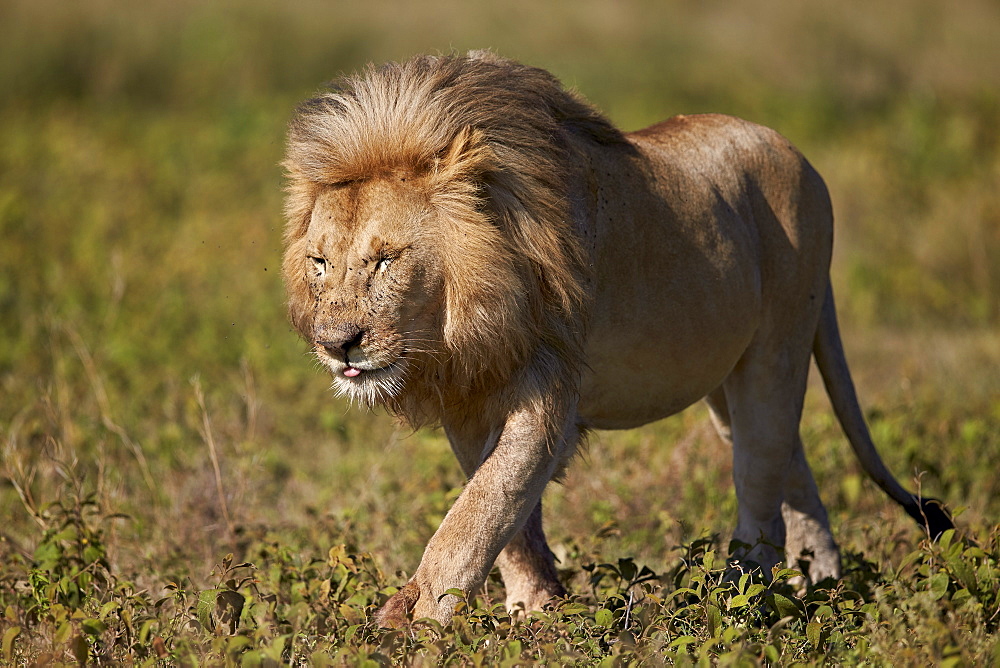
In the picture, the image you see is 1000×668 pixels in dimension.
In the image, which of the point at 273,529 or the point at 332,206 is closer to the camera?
the point at 332,206

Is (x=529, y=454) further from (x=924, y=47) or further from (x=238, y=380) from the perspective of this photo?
(x=924, y=47)

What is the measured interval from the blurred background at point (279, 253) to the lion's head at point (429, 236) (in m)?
0.47

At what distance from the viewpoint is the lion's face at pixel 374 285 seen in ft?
8.84

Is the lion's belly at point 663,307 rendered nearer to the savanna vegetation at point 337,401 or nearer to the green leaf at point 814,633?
the savanna vegetation at point 337,401

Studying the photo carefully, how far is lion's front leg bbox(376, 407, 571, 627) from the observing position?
278cm

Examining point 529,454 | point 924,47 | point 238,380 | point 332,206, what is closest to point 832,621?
point 529,454

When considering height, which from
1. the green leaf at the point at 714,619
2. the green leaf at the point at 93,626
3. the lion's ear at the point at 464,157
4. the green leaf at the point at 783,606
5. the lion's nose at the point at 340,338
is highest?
the lion's ear at the point at 464,157

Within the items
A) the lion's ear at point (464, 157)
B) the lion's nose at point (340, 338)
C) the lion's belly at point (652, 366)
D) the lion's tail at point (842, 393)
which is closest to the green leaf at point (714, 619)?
the lion's belly at point (652, 366)

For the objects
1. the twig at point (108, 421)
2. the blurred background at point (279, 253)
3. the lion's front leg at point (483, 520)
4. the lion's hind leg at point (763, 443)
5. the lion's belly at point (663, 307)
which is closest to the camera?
the lion's front leg at point (483, 520)

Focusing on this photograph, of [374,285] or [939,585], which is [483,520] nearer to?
[374,285]

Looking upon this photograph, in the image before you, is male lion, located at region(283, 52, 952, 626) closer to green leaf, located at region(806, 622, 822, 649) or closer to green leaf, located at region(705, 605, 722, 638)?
green leaf, located at region(705, 605, 722, 638)

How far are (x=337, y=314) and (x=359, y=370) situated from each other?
0.14 m

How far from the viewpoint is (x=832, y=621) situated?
3.23m

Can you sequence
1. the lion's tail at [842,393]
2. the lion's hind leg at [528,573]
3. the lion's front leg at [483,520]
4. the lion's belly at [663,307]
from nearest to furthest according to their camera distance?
the lion's front leg at [483,520] → the lion's belly at [663,307] → the lion's hind leg at [528,573] → the lion's tail at [842,393]
